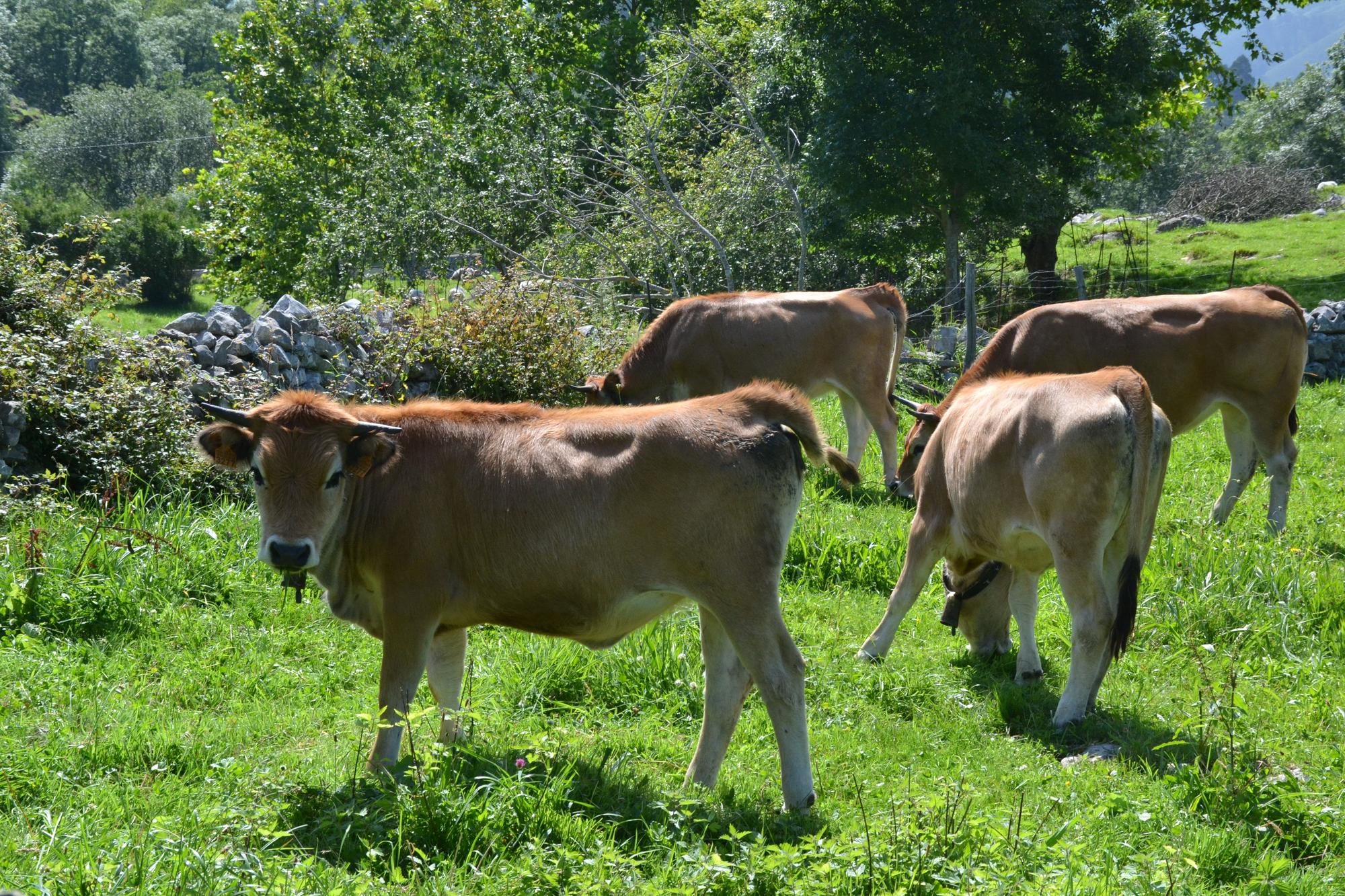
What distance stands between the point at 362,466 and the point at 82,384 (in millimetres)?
5530

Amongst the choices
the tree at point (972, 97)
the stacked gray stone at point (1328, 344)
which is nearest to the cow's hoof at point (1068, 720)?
the stacked gray stone at point (1328, 344)

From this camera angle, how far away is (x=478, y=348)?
12406 millimetres

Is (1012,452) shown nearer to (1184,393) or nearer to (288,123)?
(1184,393)

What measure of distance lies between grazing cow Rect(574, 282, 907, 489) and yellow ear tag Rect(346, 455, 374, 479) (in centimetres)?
733

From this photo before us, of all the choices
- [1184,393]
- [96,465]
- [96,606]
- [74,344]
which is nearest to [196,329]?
[74,344]

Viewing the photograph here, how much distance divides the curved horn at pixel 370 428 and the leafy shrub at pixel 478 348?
240 inches

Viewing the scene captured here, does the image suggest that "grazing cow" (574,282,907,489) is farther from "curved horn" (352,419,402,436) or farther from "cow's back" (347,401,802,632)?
"curved horn" (352,419,402,436)

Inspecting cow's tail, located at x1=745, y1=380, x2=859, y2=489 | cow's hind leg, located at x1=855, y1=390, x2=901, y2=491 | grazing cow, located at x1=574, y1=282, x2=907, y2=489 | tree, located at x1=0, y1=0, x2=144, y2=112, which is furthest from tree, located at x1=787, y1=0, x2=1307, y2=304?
tree, located at x1=0, y1=0, x2=144, y2=112

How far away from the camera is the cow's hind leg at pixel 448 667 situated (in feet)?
19.2

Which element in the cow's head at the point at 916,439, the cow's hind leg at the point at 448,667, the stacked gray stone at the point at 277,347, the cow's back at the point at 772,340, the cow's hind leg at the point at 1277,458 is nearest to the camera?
the cow's hind leg at the point at 448,667

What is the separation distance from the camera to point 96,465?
354 inches

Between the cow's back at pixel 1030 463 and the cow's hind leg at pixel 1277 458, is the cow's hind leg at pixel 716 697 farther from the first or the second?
the cow's hind leg at pixel 1277 458

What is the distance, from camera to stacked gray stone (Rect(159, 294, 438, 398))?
10688mm

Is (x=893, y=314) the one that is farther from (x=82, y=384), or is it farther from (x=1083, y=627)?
(x=82, y=384)
